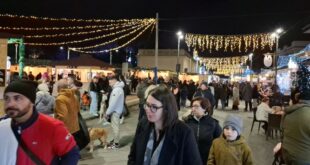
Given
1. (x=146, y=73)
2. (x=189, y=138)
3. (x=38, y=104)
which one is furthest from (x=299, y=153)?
(x=146, y=73)

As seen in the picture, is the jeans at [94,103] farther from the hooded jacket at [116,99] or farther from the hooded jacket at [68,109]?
the hooded jacket at [68,109]

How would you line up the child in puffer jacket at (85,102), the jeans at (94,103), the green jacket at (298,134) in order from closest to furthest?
the green jacket at (298,134), the jeans at (94,103), the child in puffer jacket at (85,102)

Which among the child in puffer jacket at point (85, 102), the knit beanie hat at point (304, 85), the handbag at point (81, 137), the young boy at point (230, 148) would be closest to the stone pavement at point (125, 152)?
the handbag at point (81, 137)

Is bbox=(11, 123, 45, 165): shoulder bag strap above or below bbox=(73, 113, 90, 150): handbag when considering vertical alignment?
above

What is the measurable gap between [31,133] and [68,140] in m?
0.28

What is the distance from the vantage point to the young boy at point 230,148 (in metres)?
5.12

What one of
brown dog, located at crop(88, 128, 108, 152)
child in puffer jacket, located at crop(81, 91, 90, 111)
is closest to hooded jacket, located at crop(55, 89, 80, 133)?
brown dog, located at crop(88, 128, 108, 152)

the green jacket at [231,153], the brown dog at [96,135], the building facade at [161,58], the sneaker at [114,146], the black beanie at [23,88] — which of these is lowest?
the sneaker at [114,146]

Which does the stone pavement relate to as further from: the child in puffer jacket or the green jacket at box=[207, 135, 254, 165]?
the child in puffer jacket

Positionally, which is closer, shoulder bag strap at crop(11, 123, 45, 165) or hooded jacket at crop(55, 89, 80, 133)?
shoulder bag strap at crop(11, 123, 45, 165)

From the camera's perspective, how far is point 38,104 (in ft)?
24.0

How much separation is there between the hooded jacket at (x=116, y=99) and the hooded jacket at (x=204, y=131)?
198 inches

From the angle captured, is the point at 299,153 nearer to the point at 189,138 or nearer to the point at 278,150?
the point at 278,150

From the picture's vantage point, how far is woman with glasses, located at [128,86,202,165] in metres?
3.29
